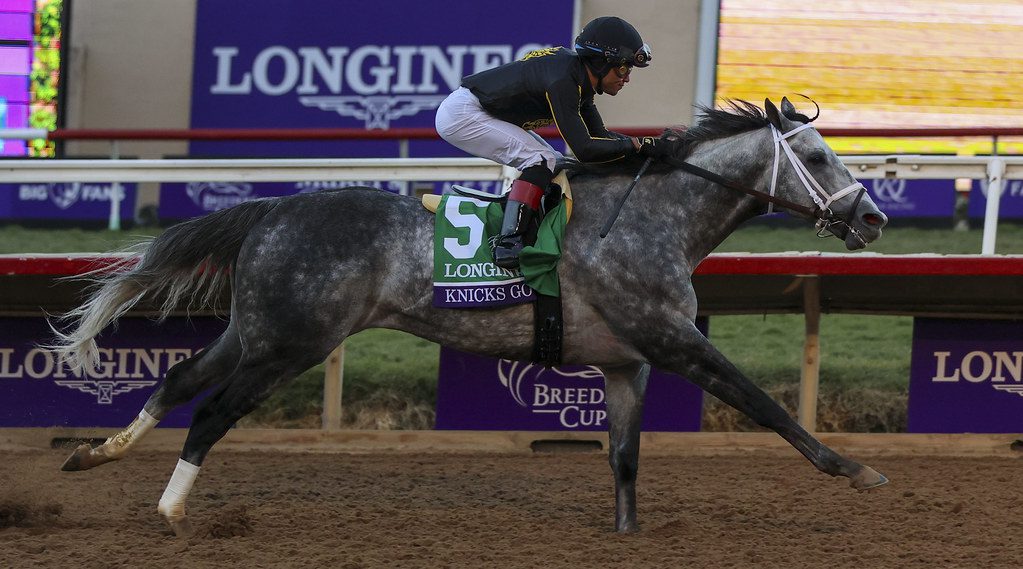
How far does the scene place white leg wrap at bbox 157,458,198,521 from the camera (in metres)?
4.97

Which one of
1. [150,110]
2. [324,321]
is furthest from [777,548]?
[150,110]

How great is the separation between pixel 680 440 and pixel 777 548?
228cm

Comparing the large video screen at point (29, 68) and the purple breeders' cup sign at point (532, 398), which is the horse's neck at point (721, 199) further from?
the large video screen at point (29, 68)

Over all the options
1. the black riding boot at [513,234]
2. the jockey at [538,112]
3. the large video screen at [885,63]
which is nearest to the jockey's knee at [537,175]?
the jockey at [538,112]

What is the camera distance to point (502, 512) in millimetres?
5668

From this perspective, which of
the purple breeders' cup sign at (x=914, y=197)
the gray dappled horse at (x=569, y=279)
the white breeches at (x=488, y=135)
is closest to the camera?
the gray dappled horse at (x=569, y=279)

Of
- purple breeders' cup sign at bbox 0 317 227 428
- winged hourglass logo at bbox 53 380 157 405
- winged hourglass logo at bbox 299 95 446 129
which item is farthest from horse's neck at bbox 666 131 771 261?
winged hourglass logo at bbox 299 95 446 129

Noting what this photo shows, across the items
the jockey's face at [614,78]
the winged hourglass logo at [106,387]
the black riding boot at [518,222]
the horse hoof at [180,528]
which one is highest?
the jockey's face at [614,78]

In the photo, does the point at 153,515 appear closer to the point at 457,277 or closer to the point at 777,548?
the point at 457,277

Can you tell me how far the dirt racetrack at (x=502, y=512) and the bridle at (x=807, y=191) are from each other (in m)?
1.28

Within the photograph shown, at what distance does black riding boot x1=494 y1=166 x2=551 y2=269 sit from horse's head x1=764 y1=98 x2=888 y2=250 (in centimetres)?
102

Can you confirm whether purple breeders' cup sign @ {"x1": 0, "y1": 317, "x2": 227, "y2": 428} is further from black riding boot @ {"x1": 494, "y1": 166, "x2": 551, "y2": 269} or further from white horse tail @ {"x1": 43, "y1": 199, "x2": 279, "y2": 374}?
black riding boot @ {"x1": 494, "y1": 166, "x2": 551, "y2": 269}

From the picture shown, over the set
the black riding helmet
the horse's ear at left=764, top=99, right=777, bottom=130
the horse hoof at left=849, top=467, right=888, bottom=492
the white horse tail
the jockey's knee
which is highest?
the black riding helmet

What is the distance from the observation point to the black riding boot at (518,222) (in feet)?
16.5
